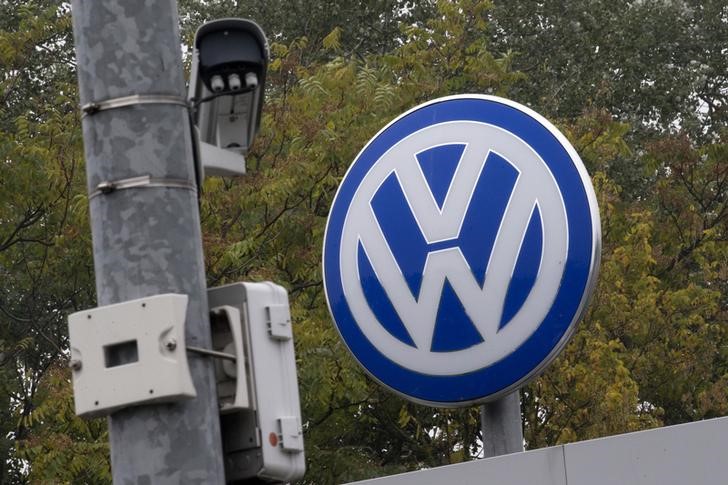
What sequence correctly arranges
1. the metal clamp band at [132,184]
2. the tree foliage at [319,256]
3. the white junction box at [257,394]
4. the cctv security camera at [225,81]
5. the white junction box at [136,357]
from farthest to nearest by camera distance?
the tree foliage at [319,256] < the cctv security camera at [225,81] < the white junction box at [257,394] < the metal clamp band at [132,184] < the white junction box at [136,357]

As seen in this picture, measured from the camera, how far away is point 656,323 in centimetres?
1535

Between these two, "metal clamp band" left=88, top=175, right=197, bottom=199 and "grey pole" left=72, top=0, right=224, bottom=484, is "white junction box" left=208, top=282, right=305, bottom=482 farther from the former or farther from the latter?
"metal clamp band" left=88, top=175, right=197, bottom=199

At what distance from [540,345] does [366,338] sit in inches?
31.2

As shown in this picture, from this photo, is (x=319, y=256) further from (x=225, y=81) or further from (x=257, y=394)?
(x=257, y=394)

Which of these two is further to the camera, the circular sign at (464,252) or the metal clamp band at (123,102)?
the circular sign at (464,252)

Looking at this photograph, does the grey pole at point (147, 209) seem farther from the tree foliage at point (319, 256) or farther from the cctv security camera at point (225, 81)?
the tree foliage at point (319, 256)

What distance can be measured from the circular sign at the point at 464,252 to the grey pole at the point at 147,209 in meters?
2.18

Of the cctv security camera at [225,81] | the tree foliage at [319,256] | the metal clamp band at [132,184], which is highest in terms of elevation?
the tree foliage at [319,256]

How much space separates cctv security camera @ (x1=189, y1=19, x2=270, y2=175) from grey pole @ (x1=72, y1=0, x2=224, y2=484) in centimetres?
17

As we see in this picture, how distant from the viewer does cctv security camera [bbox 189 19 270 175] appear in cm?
389

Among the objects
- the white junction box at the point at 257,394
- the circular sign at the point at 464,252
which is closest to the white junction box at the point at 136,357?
the white junction box at the point at 257,394

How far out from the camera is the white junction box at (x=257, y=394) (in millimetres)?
3664

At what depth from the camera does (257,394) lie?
3.67 meters

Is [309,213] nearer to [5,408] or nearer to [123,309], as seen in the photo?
[5,408]
